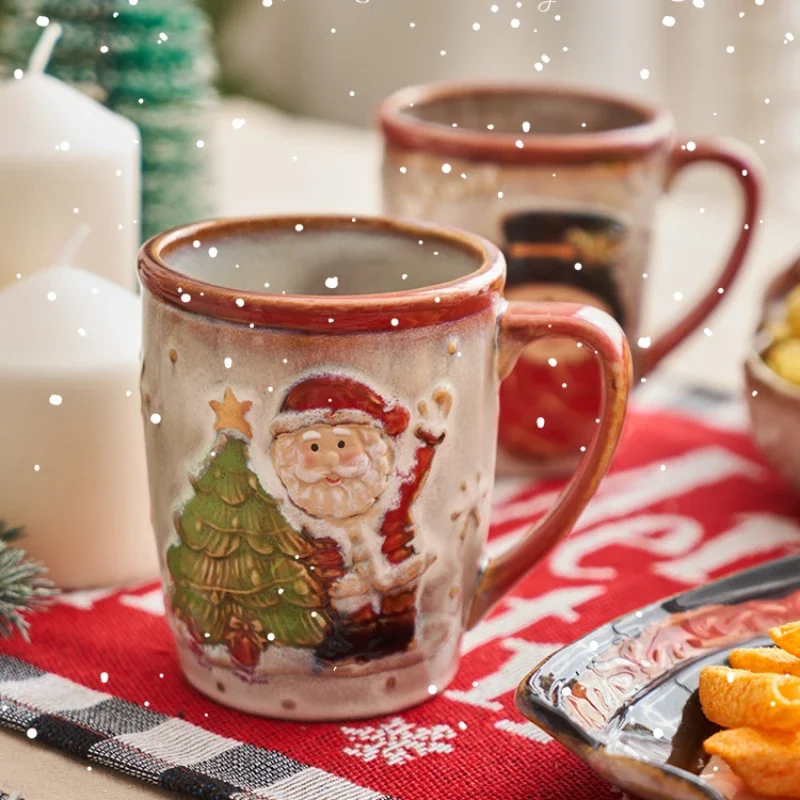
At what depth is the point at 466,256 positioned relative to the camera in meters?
0.46

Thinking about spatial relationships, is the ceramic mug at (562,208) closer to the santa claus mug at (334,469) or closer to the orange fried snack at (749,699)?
the santa claus mug at (334,469)

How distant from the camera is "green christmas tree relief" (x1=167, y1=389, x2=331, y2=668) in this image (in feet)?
1.35

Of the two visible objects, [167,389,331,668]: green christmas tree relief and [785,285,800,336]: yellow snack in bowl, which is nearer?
[167,389,331,668]: green christmas tree relief

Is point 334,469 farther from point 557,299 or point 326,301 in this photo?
point 557,299

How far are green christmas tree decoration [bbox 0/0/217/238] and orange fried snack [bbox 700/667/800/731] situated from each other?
0.44 m

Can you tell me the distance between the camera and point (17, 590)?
0.48 metres

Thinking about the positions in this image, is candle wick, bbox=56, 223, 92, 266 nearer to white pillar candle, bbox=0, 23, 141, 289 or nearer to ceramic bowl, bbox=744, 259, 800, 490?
white pillar candle, bbox=0, 23, 141, 289

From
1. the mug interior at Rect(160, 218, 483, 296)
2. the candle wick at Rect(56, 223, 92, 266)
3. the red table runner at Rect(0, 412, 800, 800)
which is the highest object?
the mug interior at Rect(160, 218, 483, 296)

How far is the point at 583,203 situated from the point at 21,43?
357mm

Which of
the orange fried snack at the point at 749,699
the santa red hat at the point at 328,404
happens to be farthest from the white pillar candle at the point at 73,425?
the orange fried snack at the point at 749,699

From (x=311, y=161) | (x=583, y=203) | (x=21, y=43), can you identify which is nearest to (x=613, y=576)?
(x=583, y=203)

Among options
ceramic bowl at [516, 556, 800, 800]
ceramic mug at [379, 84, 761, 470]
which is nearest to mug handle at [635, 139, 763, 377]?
ceramic mug at [379, 84, 761, 470]

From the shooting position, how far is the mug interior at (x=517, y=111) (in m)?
0.69

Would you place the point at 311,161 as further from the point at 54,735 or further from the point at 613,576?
the point at 54,735
